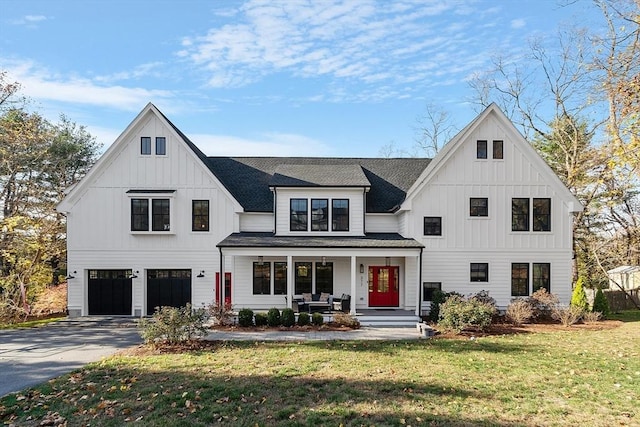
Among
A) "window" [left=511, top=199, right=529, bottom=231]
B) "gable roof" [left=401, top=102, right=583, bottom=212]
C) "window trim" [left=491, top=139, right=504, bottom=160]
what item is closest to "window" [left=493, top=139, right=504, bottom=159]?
"window trim" [left=491, top=139, right=504, bottom=160]

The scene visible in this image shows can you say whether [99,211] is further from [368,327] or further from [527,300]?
[527,300]

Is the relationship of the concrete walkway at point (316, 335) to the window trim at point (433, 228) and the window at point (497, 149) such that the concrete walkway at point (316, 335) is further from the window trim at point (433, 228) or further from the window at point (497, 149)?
the window at point (497, 149)

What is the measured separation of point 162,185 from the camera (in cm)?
Result: 1964

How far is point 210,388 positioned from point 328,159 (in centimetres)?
1775

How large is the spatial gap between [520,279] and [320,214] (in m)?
9.88

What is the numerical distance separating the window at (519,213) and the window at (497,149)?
2216mm

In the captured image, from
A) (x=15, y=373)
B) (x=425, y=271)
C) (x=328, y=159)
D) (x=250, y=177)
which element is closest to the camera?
(x=15, y=373)

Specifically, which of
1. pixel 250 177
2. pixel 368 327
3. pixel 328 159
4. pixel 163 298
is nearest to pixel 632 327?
pixel 368 327

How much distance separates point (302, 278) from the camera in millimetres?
19859

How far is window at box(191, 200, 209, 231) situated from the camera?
1959 cm

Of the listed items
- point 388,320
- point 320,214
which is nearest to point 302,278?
point 320,214

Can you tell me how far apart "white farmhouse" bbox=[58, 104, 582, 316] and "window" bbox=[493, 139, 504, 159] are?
47 millimetres

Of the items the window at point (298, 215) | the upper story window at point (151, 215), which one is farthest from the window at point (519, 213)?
the upper story window at point (151, 215)

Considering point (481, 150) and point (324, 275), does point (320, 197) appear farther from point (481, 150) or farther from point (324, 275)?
point (481, 150)
